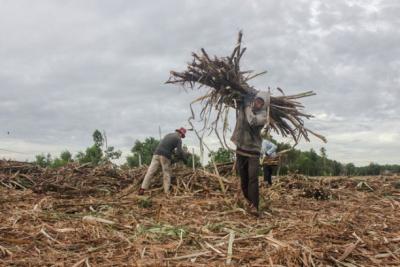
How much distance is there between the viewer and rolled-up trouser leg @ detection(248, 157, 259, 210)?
7.21m

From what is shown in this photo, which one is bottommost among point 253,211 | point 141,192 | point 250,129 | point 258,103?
point 253,211

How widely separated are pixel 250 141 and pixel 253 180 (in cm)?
58

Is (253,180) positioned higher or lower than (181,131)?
lower

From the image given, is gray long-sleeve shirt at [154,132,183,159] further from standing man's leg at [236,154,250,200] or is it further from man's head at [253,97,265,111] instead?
man's head at [253,97,265,111]

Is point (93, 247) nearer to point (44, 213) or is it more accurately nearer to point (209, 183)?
point (44, 213)

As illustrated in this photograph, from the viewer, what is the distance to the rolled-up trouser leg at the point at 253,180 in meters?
7.21

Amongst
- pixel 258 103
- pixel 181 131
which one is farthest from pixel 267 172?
pixel 258 103

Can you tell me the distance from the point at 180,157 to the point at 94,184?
7.29 feet

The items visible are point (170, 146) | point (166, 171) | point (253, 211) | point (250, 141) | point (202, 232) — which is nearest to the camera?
point (202, 232)

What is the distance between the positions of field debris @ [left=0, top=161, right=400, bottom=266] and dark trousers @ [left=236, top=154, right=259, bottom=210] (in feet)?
0.86

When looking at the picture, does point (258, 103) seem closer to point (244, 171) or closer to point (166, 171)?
point (244, 171)

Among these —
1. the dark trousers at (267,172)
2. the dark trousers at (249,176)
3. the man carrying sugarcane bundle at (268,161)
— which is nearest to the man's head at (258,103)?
the dark trousers at (249,176)

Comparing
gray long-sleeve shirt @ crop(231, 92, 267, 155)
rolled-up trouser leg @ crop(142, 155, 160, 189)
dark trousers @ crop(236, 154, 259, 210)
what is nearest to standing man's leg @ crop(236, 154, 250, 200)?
dark trousers @ crop(236, 154, 259, 210)

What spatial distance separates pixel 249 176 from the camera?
23.9 feet
